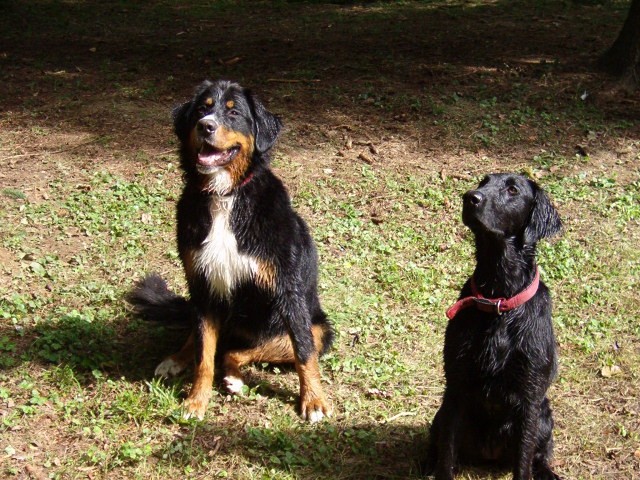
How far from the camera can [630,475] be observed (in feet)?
14.9

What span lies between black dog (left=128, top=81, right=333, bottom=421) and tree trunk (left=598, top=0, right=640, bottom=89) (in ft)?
22.1

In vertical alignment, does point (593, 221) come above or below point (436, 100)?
below

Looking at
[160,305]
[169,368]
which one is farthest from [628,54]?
[169,368]

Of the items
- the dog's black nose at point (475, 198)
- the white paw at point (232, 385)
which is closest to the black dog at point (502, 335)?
the dog's black nose at point (475, 198)

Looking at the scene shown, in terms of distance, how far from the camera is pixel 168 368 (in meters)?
5.19

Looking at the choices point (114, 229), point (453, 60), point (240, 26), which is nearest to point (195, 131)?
point (114, 229)

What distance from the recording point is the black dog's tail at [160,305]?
5656 mm

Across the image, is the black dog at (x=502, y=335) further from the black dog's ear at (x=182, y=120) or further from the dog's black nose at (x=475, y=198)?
the black dog's ear at (x=182, y=120)

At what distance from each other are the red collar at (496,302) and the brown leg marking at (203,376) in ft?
5.69

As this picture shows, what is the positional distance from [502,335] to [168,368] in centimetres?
240

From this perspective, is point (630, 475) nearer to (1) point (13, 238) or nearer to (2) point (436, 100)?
(1) point (13, 238)

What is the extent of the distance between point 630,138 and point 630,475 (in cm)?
554

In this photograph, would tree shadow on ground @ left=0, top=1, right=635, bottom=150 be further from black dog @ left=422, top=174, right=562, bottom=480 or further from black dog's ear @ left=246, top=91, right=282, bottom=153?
black dog @ left=422, top=174, right=562, bottom=480

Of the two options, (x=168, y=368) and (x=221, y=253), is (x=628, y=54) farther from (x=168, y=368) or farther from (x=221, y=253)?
(x=168, y=368)
